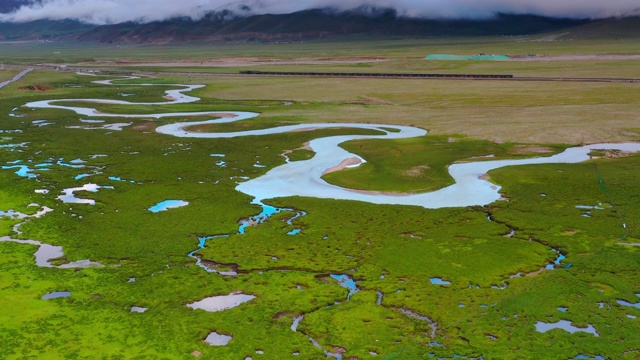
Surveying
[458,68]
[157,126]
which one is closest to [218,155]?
[157,126]

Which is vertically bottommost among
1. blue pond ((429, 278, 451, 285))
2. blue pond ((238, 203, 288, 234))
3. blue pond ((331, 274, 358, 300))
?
blue pond ((429, 278, 451, 285))

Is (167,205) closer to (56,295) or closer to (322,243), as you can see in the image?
(322,243)

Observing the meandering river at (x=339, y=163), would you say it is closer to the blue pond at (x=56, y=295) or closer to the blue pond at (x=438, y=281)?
the blue pond at (x=438, y=281)

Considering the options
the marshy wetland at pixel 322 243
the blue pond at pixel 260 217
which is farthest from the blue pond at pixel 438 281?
the blue pond at pixel 260 217

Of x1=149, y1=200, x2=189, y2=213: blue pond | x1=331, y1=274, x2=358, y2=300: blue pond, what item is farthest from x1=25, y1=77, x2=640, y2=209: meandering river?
x1=331, y1=274, x2=358, y2=300: blue pond

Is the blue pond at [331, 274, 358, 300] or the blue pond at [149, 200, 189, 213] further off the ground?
the blue pond at [149, 200, 189, 213]

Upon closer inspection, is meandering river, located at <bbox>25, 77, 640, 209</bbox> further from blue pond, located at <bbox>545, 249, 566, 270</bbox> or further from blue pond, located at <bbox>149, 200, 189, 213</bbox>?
blue pond, located at <bbox>545, 249, 566, 270</bbox>

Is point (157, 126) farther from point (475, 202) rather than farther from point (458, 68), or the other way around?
point (458, 68)
